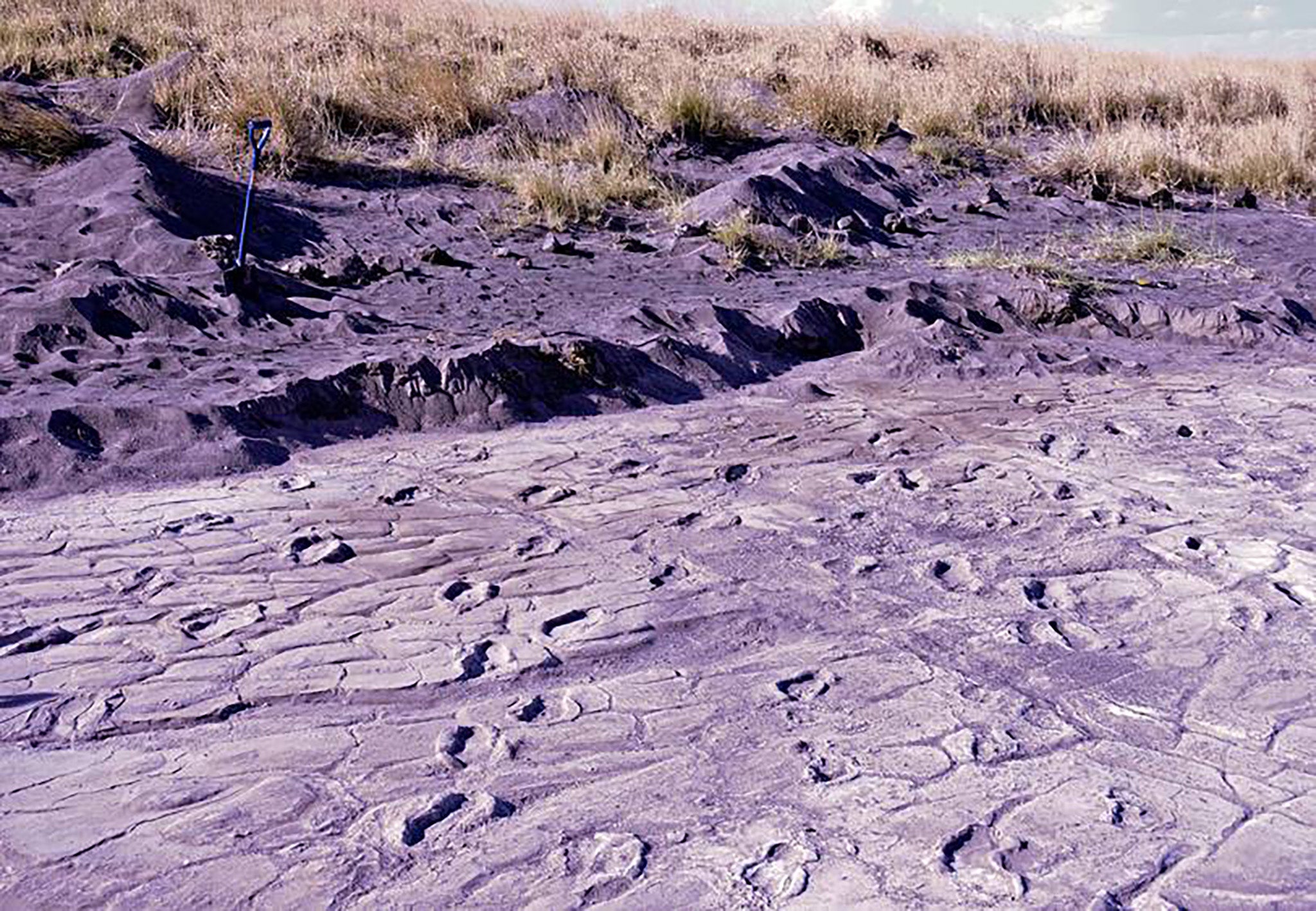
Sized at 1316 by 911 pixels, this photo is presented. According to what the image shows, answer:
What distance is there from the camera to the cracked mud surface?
299cm

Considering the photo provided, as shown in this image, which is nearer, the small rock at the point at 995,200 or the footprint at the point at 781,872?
the footprint at the point at 781,872

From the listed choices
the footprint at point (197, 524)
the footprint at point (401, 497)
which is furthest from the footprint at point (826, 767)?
the footprint at point (197, 524)

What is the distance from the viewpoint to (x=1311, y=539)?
16.2 ft

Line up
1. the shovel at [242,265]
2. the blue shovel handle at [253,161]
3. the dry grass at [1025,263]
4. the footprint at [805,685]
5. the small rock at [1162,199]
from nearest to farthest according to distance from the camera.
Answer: the footprint at [805,685], the shovel at [242,265], the blue shovel handle at [253,161], the dry grass at [1025,263], the small rock at [1162,199]

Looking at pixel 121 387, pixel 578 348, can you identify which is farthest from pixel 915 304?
pixel 121 387

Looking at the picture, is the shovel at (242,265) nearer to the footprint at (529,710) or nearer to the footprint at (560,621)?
the footprint at (560,621)

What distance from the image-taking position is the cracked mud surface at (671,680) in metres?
2.99

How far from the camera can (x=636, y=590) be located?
174 inches

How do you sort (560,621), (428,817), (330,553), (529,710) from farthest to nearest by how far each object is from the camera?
(330,553) → (560,621) → (529,710) → (428,817)

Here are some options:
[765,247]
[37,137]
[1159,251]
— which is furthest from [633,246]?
[37,137]

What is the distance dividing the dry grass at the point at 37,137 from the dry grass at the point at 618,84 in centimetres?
131

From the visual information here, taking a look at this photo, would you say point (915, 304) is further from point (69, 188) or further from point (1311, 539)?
point (69, 188)

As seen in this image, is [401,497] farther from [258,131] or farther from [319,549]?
[258,131]

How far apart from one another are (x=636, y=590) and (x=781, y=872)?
1574 mm
